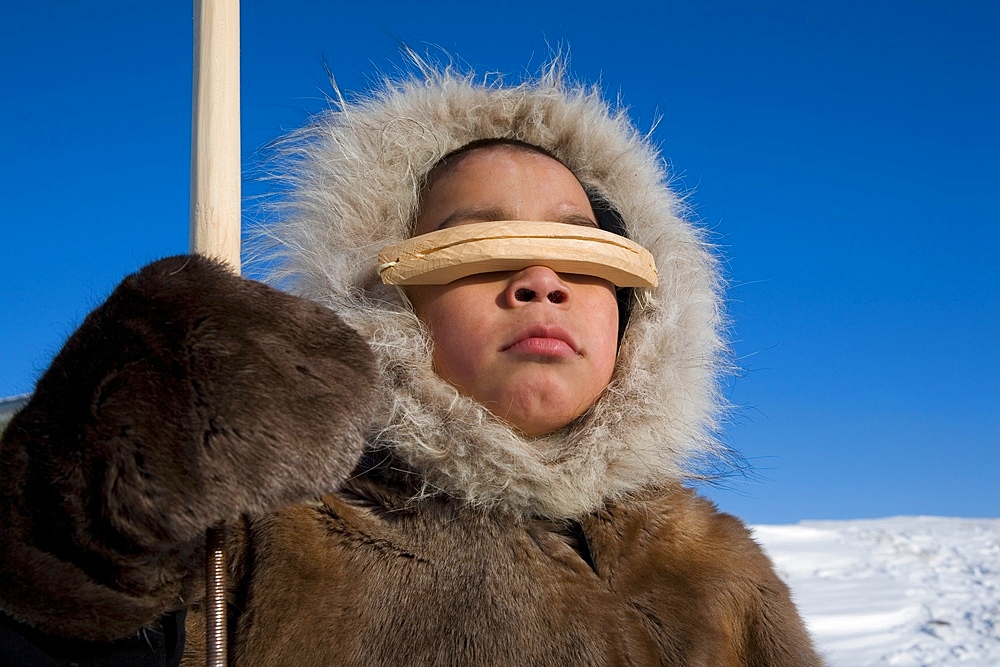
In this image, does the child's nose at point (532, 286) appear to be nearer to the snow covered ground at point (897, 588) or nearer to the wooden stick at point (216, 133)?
the wooden stick at point (216, 133)

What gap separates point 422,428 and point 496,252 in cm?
39

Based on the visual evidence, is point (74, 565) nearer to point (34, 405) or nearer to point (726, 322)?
point (34, 405)

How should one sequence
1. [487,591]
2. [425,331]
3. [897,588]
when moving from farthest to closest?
[897,588]
[425,331]
[487,591]

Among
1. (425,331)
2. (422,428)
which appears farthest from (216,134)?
(422,428)

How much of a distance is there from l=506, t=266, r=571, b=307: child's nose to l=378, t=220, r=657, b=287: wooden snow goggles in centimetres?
2

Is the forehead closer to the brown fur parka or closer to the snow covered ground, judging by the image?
the brown fur parka

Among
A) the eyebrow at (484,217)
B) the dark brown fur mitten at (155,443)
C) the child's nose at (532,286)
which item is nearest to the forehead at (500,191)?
the eyebrow at (484,217)

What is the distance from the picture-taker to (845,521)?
9.70m

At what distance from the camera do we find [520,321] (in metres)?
1.67

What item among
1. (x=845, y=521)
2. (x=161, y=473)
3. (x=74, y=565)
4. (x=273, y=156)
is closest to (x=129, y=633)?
(x=74, y=565)

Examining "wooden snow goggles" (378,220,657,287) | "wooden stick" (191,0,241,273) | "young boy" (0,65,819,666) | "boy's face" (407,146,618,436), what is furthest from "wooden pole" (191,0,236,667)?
"boy's face" (407,146,618,436)

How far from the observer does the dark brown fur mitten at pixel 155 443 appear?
109 centimetres

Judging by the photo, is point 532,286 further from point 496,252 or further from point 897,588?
point 897,588

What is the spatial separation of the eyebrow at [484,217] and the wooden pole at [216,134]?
49 cm
